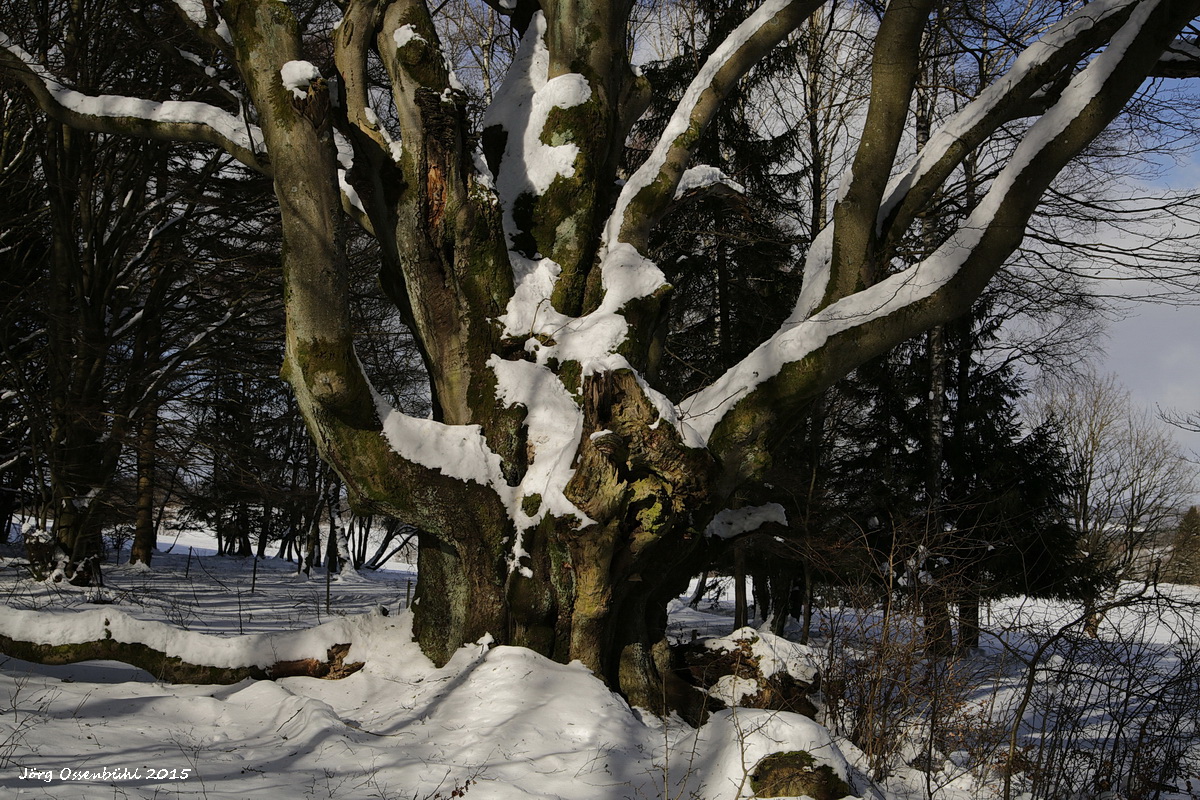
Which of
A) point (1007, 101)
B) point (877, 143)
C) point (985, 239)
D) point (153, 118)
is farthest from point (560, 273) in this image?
point (1007, 101)

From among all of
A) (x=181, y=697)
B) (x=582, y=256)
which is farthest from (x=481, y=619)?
(x=582, y=256)

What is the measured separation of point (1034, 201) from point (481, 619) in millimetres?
4285

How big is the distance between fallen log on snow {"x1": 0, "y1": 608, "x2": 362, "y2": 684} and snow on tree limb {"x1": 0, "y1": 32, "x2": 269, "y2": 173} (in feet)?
10.2

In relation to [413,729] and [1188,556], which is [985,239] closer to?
[413,729]

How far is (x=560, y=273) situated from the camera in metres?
5.41

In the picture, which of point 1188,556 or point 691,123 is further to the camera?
point 1188,556

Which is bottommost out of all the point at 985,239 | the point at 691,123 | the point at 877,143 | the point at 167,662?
the point at 167,662

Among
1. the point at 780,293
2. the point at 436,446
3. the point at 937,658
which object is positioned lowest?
the point at 937,658

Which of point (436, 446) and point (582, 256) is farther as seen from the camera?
point (582, 256)

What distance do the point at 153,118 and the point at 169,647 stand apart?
3.56 metres

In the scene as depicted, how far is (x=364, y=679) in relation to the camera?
4.95 m

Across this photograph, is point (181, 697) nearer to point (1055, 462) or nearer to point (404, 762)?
point (404, 762)

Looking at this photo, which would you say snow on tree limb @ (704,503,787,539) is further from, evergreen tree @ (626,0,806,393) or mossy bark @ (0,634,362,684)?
evergreen tree @ (626,0,806,393)

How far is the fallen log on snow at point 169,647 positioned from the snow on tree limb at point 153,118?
3.12 m
